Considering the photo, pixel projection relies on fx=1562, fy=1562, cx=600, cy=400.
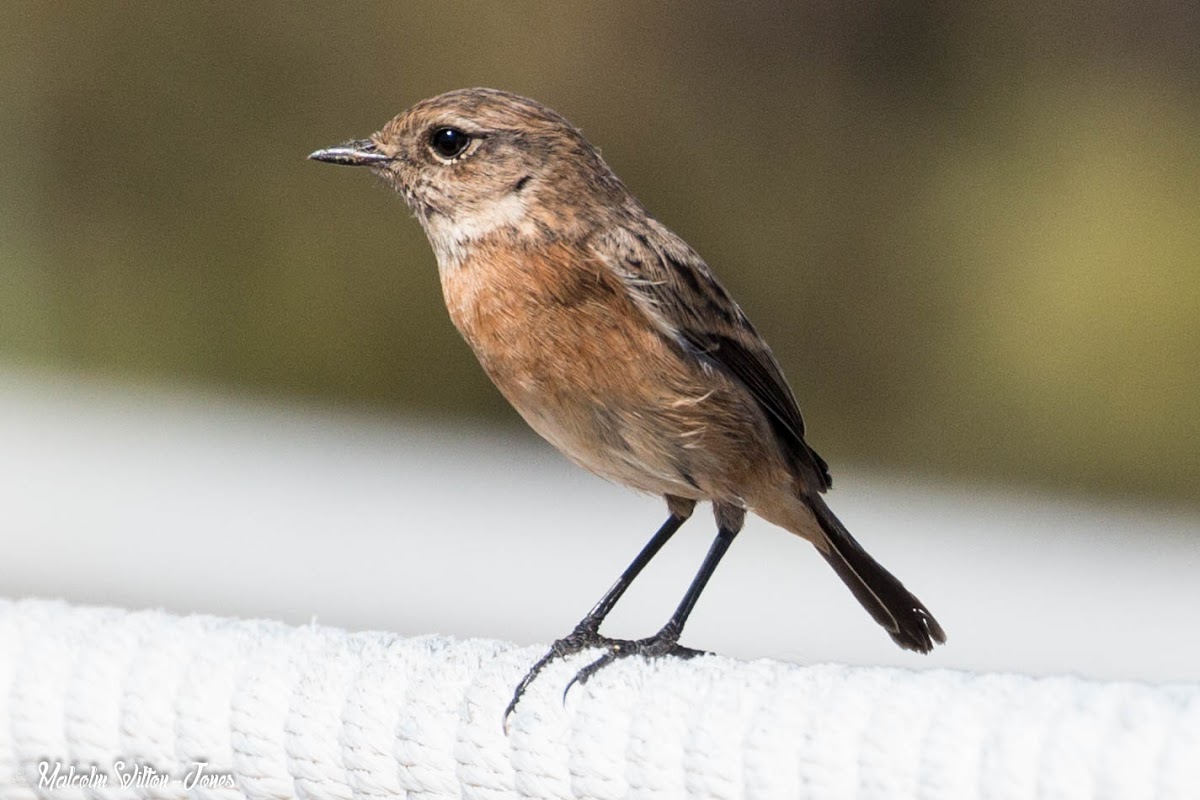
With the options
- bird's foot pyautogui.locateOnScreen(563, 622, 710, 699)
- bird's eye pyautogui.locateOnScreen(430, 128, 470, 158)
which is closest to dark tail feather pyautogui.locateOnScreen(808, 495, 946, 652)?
bird's foot pyautogui.locateOnScreen(563, 622, 710, 699)

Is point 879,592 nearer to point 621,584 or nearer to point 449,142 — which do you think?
point 621,584

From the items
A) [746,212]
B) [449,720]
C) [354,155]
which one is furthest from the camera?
[746,212]

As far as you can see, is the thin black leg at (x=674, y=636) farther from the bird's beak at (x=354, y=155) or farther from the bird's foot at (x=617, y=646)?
the bird's beak at (x=354, y=155)

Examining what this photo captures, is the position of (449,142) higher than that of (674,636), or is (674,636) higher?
(449,142)

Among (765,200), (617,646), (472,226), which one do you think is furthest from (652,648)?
(765,200)

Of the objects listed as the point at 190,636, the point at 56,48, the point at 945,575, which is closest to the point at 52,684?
the point at 190,636
